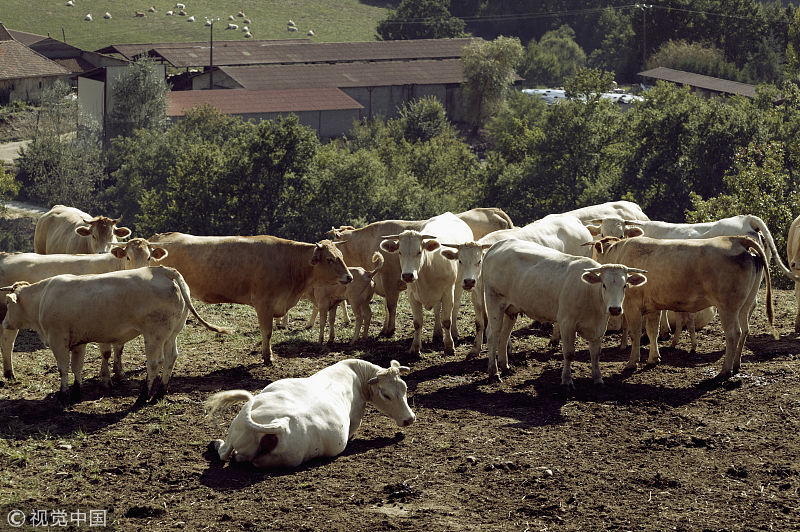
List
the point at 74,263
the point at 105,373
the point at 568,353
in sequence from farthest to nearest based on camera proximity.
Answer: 1. the point at 74,263
2. the point at 105,373
3. the point at 568,353

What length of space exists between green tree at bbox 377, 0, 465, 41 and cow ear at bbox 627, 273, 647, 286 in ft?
386

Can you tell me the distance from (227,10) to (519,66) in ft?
134

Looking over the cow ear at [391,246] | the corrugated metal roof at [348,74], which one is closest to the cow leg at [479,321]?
the cow ear at [391,246]

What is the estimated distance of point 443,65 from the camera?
103312 millimetres

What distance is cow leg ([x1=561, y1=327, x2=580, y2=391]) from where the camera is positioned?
13555 mm

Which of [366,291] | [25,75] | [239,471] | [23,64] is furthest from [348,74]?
[239,471]

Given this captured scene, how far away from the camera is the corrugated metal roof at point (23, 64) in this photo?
86062mm

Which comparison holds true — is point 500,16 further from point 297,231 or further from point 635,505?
point 635,505

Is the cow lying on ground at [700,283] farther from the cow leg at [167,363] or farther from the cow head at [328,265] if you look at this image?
the cow leg at [167,363]

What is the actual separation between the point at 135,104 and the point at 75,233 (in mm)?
62957

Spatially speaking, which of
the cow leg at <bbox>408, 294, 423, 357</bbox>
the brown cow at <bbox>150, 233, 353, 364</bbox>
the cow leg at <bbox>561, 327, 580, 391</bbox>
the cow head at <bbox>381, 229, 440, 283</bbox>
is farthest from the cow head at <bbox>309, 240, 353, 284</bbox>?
the cow leg at <bbox>561, 327, 580, 391</bbox>

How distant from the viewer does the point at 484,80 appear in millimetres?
97250

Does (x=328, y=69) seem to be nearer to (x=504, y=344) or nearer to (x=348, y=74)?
(x=348, y=74)

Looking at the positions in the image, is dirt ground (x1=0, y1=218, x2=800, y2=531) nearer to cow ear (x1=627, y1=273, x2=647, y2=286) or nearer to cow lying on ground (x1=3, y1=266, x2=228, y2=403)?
cow lying on ground (x1=3, y1=266, x2=228, y2=403)
